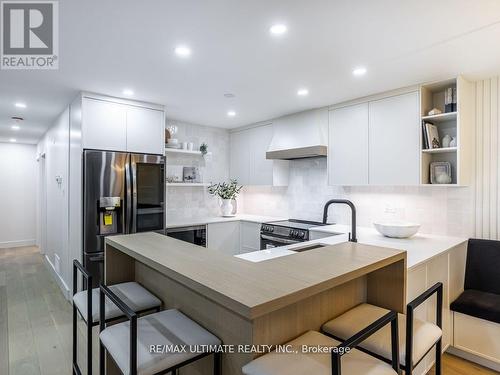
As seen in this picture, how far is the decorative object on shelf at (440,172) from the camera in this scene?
272cm

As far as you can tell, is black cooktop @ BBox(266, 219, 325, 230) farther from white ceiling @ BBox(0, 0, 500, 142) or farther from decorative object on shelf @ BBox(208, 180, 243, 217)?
white ceiling @ BBox(0, 0, 500, 142)

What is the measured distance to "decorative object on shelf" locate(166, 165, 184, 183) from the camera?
4426 mm

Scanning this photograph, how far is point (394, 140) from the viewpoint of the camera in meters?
2.95

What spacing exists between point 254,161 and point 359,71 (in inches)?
93.7

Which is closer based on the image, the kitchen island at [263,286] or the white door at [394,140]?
the kitchen island at [263,286]

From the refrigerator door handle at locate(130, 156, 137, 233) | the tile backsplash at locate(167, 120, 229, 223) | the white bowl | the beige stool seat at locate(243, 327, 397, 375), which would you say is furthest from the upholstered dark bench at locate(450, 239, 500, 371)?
the tile backsplash at locate(167, 120, 229, 223)

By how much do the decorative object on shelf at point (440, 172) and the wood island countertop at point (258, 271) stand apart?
1530 mm

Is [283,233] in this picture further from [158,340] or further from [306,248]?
[158,340]

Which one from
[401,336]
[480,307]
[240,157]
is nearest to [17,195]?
[240,157]

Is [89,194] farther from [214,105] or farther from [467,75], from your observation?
[467,75]

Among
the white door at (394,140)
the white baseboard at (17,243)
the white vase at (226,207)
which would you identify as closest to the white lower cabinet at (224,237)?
the white vase at (226,207)

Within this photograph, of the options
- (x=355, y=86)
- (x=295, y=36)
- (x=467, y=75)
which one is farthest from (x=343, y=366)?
(x=467, y=75)

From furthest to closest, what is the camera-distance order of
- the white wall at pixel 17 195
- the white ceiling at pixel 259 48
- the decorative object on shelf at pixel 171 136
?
the white wall at pixel 17 195, the decorative object on shelf at pixel 171 136, the white ceiling at pixel 259 48

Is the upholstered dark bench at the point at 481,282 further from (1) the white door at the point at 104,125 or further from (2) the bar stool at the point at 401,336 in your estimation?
(1) the white door at the point at 104,125
